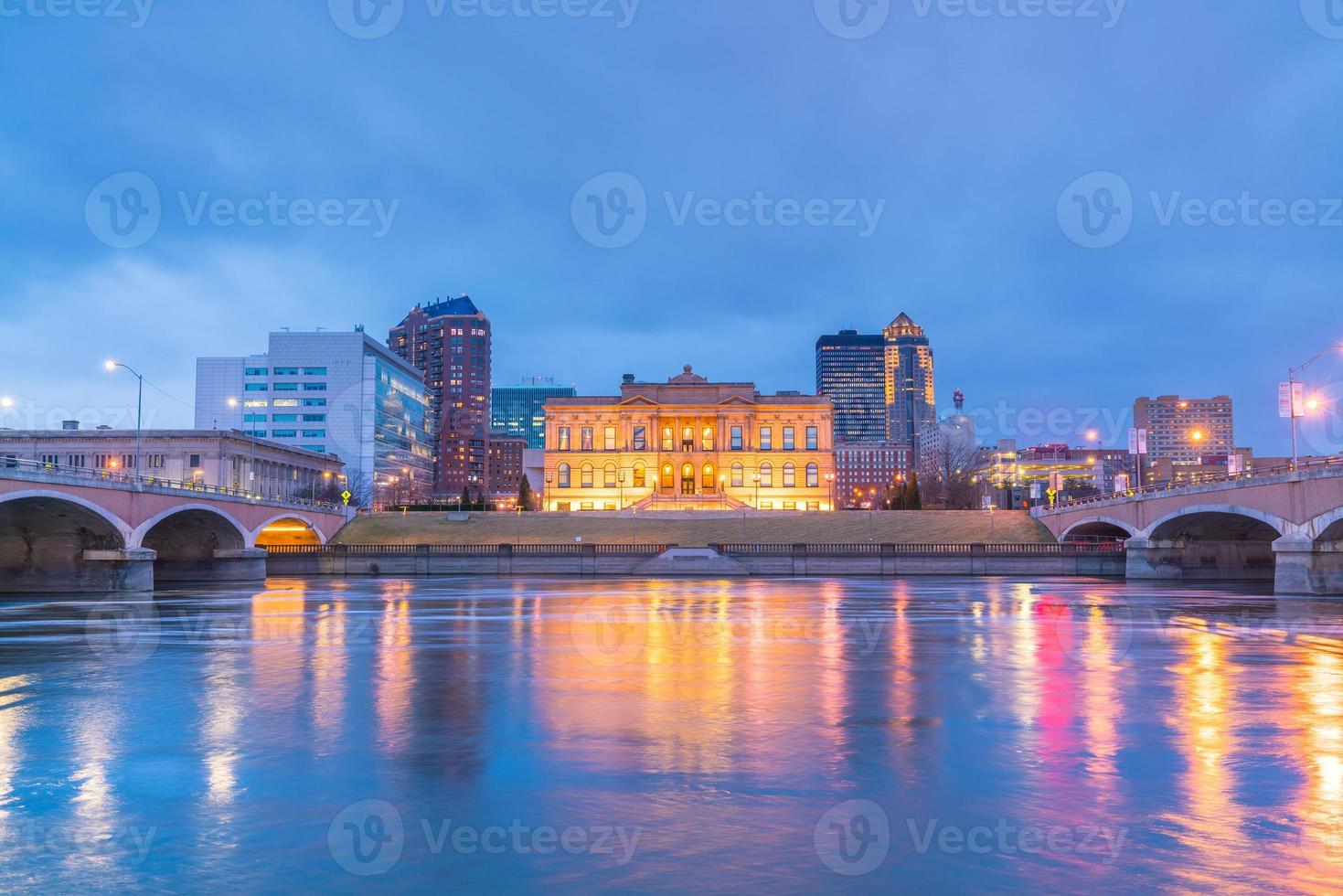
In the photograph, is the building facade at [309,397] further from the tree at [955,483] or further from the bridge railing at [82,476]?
the bridge railing at [82,476]

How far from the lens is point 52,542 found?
202ft

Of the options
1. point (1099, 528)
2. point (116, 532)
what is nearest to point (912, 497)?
point (1099, 528)

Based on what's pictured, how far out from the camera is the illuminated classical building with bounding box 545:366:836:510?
446 ft

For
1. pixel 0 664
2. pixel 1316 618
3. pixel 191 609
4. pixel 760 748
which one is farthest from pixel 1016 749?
pixel 191 609

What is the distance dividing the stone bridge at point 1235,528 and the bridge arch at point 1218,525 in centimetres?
6

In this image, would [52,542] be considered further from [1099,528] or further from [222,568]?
[1099,528]

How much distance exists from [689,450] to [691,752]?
4771 inches

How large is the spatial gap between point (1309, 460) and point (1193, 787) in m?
54.8

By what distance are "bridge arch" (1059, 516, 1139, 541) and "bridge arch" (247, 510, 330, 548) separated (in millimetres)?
68706

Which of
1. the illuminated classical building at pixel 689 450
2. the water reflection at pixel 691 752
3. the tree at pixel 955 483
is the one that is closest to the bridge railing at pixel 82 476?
the water reflection at pixel 691 752

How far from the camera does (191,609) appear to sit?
153ft

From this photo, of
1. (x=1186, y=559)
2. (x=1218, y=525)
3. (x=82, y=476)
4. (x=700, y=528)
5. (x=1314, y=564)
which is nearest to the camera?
(x=82, y=476)

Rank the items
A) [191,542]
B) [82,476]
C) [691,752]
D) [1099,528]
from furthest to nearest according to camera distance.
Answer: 1. [1099,528]
2. [191,542]
3. [82,476]
4. [691,752]

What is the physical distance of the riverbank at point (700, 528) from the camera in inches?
3846
